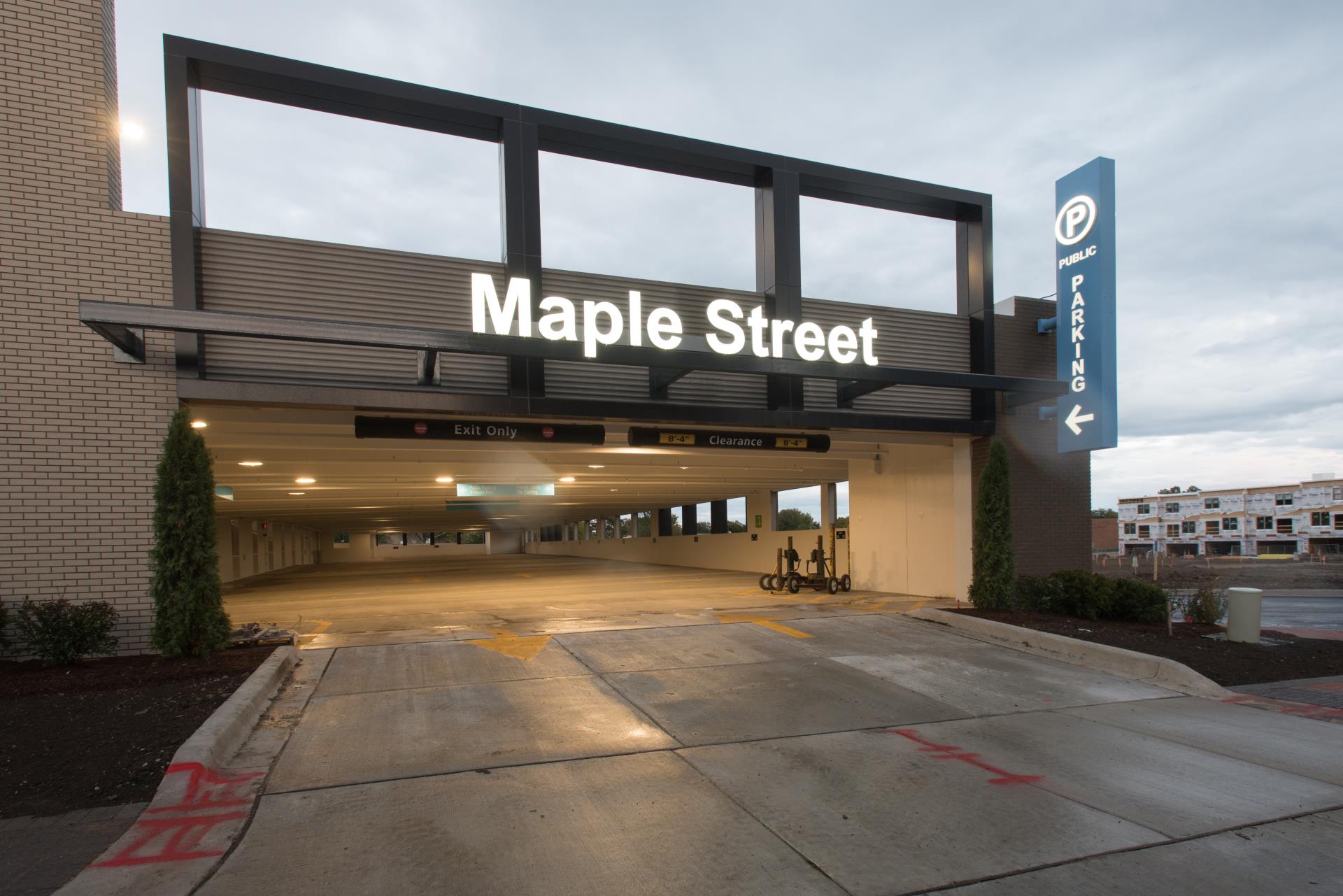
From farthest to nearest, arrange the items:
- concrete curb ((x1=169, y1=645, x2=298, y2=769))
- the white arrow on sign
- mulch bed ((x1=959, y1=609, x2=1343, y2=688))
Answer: the white arrow on sign
mulch bed ((x1=959, y1=609, x2=1343, y2=688))
concrete curb ((x1=169, y1=645, x2=298, y2=769))

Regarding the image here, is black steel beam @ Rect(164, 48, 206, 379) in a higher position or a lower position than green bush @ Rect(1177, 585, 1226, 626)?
higher

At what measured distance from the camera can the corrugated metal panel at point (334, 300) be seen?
1035 cm

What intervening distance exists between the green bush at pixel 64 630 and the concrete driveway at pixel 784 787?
8.32 ft

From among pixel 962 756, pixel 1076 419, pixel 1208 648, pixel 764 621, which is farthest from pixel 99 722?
pixel 1076 419

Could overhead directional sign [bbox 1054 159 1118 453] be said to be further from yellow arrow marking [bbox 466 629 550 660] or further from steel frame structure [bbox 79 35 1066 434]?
yellow arrow marking [bbox 466 629 550 660]

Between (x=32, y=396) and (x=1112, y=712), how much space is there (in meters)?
12.4

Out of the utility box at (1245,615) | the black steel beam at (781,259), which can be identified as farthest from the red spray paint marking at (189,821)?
the utility box at (1245,615)

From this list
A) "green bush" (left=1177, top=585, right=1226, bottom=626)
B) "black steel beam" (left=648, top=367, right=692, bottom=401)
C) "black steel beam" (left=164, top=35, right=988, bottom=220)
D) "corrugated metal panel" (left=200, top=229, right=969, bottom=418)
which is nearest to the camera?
"corrugated metal panel" (left=200, top=229, right=969, bottom=418)

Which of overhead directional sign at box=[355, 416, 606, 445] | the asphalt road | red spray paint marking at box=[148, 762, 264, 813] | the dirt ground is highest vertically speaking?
overhead directional sign at box=[355, 416, 606, 445]

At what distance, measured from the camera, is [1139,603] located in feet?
42.2

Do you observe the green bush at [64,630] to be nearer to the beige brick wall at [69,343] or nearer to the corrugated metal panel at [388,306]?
the beige brick wall at [69,343]

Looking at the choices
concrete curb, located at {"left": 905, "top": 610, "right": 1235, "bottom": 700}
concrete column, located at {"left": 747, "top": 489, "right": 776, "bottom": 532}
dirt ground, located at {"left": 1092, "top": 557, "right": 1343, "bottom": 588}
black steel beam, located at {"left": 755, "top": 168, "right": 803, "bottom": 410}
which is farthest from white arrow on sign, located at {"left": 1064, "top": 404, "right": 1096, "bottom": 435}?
concrete column, located at {"left": 747, "top": 489, "right": 776, "bottom": 532}

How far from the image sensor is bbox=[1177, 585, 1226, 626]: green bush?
12.8 meters

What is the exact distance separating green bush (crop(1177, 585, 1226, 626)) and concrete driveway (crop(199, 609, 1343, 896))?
531cm
